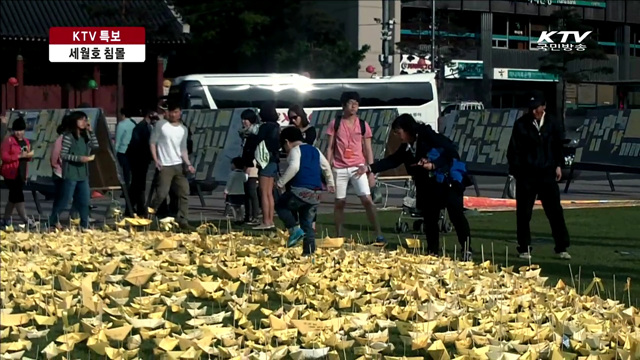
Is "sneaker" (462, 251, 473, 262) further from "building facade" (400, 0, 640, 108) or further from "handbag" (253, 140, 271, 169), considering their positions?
"building facade" (400, 0, 640, 108)

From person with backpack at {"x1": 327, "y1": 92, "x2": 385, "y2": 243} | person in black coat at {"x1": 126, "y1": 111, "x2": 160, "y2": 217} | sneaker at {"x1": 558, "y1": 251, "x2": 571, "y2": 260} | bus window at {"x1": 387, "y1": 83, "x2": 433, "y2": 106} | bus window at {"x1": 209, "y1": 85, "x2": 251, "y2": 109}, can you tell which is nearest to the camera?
sneaker at {"x1": 558, "y1": 251, "x2": 571, "y2": 260}

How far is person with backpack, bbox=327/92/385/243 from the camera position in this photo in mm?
12906

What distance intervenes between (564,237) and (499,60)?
41880mm

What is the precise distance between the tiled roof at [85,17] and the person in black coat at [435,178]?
91.6 feet

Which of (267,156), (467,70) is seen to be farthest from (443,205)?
(467,70)

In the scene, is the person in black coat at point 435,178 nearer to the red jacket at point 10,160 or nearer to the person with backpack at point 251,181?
the person with backpack at point 251,181

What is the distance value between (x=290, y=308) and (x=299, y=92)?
33788 mm

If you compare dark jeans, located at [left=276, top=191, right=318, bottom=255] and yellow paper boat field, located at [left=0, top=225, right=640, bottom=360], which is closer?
yellow paper boat field, located at [left=0, top=225, right=640, bottom=360]

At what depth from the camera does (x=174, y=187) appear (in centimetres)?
1527

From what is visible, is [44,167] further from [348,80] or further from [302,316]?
[348,80]

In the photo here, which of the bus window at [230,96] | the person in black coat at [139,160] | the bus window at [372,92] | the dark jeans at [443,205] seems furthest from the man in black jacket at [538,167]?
the bus window at [372,92]

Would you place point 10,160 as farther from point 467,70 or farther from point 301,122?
point 467,70

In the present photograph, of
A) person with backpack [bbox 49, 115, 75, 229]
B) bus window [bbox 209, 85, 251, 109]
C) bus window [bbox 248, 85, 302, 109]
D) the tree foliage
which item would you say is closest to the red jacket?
person with backpack [bbox 49, 115, 75, 229]

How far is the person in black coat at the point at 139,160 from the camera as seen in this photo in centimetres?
1673
